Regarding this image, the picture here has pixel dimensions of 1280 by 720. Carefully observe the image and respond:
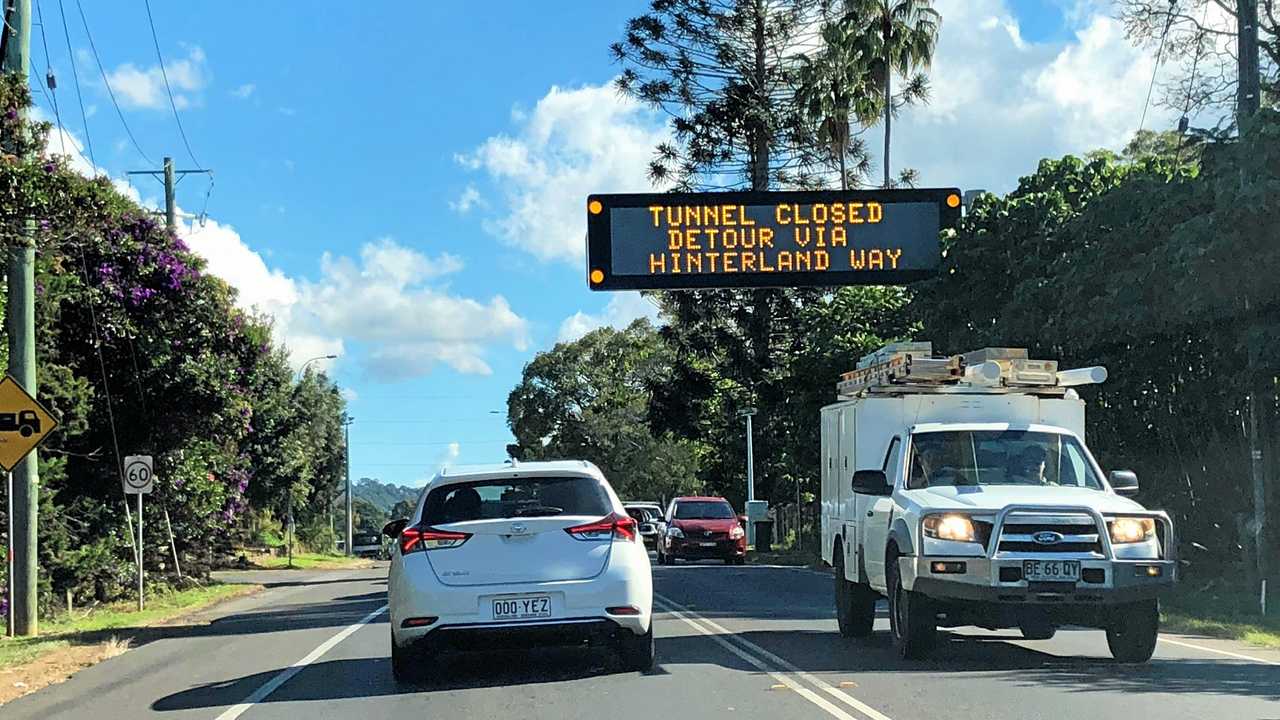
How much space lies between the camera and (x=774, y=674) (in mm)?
12117

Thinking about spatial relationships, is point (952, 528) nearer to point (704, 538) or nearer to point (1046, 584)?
point (1046, 584)

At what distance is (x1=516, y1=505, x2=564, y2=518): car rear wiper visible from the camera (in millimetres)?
11977

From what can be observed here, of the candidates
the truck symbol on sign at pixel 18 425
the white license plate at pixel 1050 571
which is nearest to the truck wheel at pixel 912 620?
the white license plate at pixel 1050 571

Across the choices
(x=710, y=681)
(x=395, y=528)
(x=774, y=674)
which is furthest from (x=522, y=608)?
(x=774, y=674)

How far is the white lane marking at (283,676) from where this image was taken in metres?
10.8

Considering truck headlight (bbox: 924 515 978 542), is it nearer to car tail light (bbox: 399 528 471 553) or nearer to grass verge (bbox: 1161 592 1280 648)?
car tail light (bbox: 399 528 471 553)

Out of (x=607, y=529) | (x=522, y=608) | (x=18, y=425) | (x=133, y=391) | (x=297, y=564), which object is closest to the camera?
(x=522, y=608)

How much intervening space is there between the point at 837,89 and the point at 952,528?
3191cm

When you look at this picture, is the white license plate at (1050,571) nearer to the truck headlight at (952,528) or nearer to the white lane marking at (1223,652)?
the truck headlight at (952,528)

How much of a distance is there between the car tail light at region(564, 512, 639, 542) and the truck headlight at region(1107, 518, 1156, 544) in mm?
3928

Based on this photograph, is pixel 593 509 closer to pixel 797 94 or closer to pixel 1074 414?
pixel 1074 414

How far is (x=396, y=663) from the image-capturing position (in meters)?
12.0

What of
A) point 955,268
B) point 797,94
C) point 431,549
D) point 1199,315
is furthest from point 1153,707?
point 797,94

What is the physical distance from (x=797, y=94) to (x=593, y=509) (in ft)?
105
